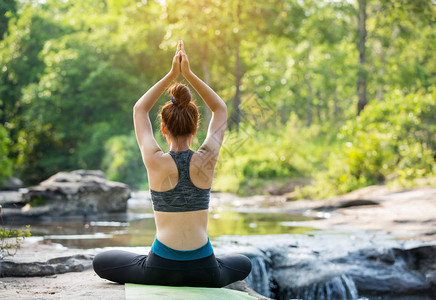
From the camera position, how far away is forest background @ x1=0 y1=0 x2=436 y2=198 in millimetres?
15500

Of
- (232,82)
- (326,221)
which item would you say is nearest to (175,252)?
(326,221)

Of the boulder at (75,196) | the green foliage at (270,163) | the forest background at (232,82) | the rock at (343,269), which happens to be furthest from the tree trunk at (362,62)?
the rock at (343,269)

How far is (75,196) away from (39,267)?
688 cm

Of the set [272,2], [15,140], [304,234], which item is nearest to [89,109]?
[15,140]

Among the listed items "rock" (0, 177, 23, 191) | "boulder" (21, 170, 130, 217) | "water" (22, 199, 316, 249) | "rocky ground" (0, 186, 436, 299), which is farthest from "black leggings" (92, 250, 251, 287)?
"rock" (0, 177, 23, 191)

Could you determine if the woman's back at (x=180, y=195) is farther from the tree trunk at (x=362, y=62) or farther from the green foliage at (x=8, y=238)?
the tree trunk at (x=362, y=62)

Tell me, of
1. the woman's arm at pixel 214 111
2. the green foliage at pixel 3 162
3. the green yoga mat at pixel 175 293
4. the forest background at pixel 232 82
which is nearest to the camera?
the green yoga mat at pixel 175 293

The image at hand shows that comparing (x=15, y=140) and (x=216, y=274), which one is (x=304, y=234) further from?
(x=15, y=140)

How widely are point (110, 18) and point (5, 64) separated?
6886 millimetres

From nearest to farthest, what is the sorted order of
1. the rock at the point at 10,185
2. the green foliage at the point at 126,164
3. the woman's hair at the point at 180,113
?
the woman's hair at the point at 180,113 → the rock at the point at 10,185 → the green foliage at the point at 126,164

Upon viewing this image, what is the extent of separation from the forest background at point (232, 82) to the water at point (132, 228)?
4075 mm

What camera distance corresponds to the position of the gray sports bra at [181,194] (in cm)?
346

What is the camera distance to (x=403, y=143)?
14570mm

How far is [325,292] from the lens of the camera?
6348 millimetres
